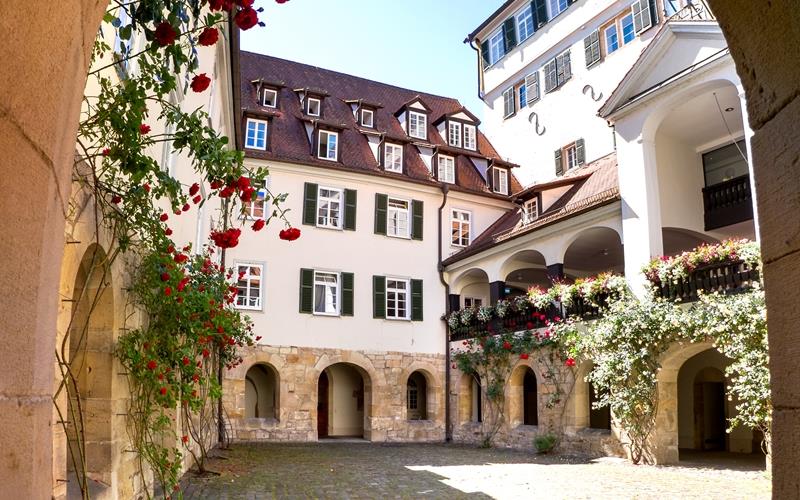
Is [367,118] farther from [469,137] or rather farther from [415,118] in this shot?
[469,137]

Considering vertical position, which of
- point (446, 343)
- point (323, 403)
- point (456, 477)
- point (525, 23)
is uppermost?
point (525, 23)

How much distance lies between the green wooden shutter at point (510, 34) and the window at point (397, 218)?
796cm

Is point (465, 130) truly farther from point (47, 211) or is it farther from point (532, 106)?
point (47, 211)

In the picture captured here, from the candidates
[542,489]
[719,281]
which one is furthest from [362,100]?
[542,489]

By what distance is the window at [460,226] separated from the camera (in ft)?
73.6

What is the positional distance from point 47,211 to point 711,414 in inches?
750

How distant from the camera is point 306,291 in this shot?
1992 cm

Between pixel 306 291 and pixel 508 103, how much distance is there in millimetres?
10899

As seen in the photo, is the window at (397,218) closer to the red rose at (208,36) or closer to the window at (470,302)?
the window at (470,302)

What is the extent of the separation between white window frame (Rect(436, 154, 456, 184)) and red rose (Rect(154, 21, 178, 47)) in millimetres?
20336

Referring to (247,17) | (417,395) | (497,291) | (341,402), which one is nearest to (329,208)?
(497,291)

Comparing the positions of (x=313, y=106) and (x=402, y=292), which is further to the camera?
(x=313, y=106)

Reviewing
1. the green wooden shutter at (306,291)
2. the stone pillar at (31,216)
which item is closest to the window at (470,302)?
the green wooden shutter at (306,291)

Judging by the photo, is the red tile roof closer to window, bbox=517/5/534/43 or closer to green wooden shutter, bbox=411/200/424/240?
green wooden shutter, bbox=411/200/424/240
